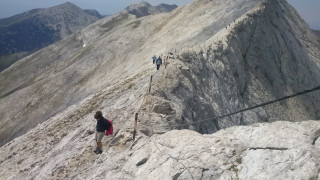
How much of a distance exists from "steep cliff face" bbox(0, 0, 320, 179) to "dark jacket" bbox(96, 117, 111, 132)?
966mm

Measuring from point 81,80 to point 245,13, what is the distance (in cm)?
4214

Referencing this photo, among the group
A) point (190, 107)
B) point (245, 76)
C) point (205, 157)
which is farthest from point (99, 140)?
point (245, 76)

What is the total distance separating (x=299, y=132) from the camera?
12.6 meters

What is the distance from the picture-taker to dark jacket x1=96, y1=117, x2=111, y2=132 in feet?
61.8

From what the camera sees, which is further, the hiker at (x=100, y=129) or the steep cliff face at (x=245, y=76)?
the steep cliff face at (x=245, y=76)

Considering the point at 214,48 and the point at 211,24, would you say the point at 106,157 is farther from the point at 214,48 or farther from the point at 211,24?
the point at 211,24

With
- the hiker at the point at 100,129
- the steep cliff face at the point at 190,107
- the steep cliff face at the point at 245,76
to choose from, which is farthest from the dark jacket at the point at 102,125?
the steep cliff face at the point at 245,76

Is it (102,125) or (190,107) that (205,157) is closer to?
(102,125)

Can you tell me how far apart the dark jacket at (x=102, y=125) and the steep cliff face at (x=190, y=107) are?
38.0 inches

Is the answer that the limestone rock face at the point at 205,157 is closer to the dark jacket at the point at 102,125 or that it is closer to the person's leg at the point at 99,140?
the person's leg at the point at 99,140

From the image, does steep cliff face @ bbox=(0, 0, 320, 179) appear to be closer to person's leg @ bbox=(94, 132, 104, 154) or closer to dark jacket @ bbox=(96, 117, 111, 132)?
person's leg @ bbox=(94, 132, 104, 154)

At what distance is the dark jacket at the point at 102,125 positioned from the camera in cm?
1883

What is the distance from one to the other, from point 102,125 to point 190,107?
32.4 ft

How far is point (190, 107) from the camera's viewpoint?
26875 mm
